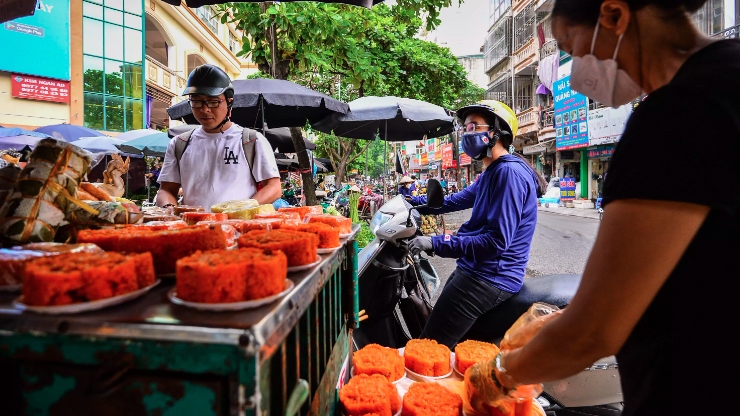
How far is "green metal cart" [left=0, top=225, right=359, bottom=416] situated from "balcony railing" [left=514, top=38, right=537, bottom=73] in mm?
29026

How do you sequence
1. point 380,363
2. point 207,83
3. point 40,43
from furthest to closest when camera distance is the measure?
point 40,43 < point 207,83 < point 380,363

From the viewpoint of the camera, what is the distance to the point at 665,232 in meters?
0.78

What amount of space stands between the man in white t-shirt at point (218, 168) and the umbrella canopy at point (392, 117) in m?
4.02

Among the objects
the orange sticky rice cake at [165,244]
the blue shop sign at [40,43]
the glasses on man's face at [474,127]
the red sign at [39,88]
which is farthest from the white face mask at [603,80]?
the red sign at [39,88]

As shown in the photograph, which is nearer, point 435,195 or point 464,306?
point 464,306

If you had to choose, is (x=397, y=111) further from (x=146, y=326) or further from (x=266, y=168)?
(x=146, y=326)

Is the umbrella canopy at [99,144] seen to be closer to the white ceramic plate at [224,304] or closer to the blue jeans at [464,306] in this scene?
the blue jeans at [464,306]

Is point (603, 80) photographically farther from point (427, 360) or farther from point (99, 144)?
point (99, 144)

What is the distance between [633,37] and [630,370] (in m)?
0.81

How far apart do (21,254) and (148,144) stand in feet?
41.4

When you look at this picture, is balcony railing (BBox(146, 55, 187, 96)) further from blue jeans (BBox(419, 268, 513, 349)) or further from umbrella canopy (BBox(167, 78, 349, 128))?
blue jeans (BBox(419, 268, 513, 349))

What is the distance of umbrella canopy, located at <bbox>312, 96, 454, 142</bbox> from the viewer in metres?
7.06

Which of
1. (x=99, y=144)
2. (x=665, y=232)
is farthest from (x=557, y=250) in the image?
(x=99, y=144)

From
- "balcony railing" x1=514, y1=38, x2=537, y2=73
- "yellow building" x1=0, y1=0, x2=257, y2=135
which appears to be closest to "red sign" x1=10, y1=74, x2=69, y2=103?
"yellow building" x1=0, y1=0, x2=257, y2=135
